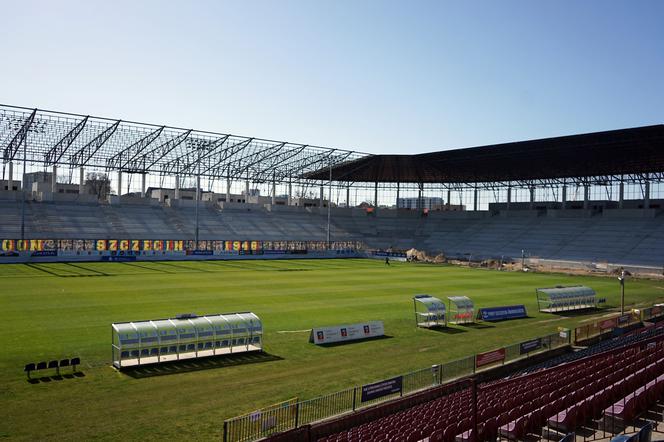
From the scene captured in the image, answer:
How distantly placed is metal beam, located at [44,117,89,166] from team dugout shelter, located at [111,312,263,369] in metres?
55.8

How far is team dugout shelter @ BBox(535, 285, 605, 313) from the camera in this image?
39156 mm

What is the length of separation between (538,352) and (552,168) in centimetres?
7001

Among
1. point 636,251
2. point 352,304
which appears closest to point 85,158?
point 352,304

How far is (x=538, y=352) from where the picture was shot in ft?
87.4

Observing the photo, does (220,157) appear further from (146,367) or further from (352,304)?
(146,367)

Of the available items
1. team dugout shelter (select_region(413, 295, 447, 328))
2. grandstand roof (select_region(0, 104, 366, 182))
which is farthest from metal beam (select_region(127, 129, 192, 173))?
team dugout shelter (select_region(413, 295, 447, 328))

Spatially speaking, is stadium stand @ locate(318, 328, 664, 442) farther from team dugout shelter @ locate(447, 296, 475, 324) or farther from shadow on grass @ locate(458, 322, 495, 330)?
team dugout shelter @ locate(447, 296, 475, 324)

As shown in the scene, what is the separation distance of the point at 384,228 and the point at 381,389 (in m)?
96.9

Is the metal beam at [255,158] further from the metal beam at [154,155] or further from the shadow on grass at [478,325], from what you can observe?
the shadow on grass at [478,325]

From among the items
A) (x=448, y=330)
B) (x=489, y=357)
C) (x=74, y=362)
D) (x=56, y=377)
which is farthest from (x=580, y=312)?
(x=56, y=377)

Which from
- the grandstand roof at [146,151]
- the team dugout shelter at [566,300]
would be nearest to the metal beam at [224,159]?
the grandstand roof at [146,151]

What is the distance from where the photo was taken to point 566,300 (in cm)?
3988

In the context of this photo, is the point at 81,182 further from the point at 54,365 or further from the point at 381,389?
the point at 381,389

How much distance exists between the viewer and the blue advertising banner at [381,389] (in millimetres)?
18188
